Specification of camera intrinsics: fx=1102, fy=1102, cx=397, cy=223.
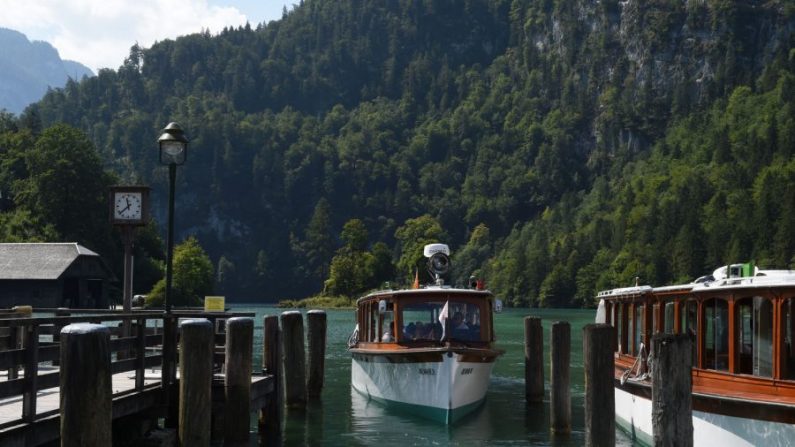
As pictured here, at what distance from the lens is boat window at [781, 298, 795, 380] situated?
60.9ft

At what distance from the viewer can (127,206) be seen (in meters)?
23.0

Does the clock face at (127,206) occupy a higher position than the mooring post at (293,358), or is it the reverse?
the clock face at (127,206)

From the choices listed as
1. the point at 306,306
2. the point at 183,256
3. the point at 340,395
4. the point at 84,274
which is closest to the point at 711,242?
the point at 306,306

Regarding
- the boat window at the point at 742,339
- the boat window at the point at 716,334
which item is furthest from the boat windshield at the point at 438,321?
the boat window at the point at 742,339

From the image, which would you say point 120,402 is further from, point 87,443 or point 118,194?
point 118,194

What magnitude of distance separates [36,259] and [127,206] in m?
63.2

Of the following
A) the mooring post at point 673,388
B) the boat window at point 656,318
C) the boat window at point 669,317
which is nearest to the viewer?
the mooring post at point 673,388

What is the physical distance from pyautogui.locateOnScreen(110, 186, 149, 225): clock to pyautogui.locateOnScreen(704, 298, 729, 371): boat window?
38.2 feet

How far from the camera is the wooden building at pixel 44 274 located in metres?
80.4

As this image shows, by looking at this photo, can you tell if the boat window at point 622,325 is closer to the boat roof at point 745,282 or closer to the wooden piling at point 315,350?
the boat roof at point 745,282

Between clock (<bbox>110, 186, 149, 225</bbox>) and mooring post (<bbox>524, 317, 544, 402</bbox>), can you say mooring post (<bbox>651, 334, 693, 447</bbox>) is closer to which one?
clock (<bbox>110, 186, 149, 225</bbox>)

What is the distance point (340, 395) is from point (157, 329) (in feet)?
49.4

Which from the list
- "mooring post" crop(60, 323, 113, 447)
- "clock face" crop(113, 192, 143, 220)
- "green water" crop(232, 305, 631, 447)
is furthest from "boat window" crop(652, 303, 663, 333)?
"mooring post" crop(60, 323, 113, 447)

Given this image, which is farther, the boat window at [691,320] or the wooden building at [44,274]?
the wooden building at [44,274]
